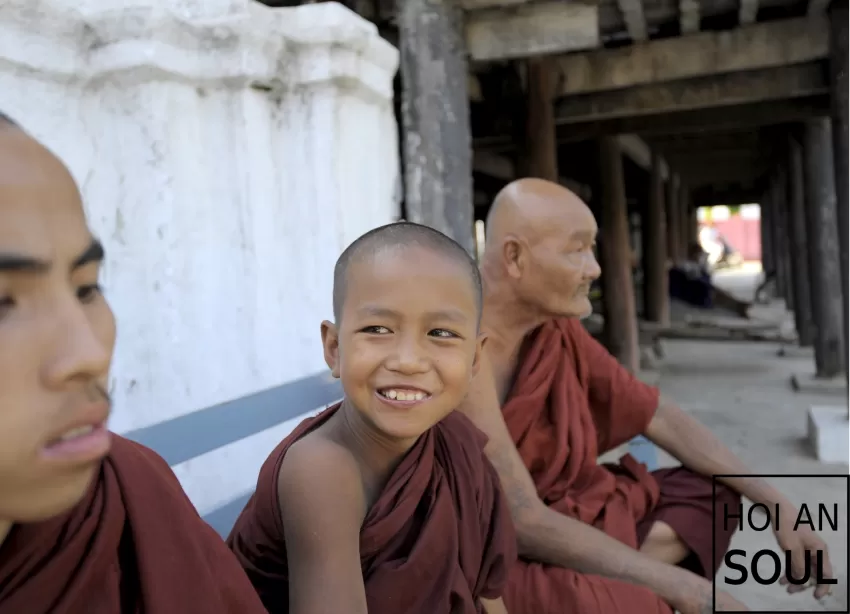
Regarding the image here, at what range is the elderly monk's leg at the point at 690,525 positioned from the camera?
1874mm

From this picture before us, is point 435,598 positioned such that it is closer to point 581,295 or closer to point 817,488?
point 581,295

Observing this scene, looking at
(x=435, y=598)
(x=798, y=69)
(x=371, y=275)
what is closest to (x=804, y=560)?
(x=435, y=598)

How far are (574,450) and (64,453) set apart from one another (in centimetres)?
142

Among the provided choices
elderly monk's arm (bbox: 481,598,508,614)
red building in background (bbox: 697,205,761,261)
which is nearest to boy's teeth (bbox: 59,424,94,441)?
elderly monk's arm (bbox: 481,598,508,614)

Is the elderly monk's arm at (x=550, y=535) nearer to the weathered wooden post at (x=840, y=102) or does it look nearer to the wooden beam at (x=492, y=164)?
the weathered wooden post at (x=840, y=102)

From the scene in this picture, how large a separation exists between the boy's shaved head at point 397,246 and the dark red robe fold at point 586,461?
2.06 feet

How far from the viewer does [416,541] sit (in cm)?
114

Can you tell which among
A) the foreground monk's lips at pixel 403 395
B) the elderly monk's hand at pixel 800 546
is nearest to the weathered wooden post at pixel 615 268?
the elderly monk's hand at pixel 800 546

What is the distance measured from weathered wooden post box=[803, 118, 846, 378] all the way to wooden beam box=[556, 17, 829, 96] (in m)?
2.37

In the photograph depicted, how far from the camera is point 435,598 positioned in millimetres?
1122

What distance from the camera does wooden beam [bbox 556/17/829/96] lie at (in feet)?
12.5

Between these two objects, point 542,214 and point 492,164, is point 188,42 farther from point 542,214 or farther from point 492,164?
point 492,164

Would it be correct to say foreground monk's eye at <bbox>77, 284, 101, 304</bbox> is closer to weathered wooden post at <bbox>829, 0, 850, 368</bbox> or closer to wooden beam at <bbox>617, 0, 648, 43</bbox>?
wooden beam at <bbox>617, 0, 648, 43</bbox>

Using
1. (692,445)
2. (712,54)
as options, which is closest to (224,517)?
(692,445)
